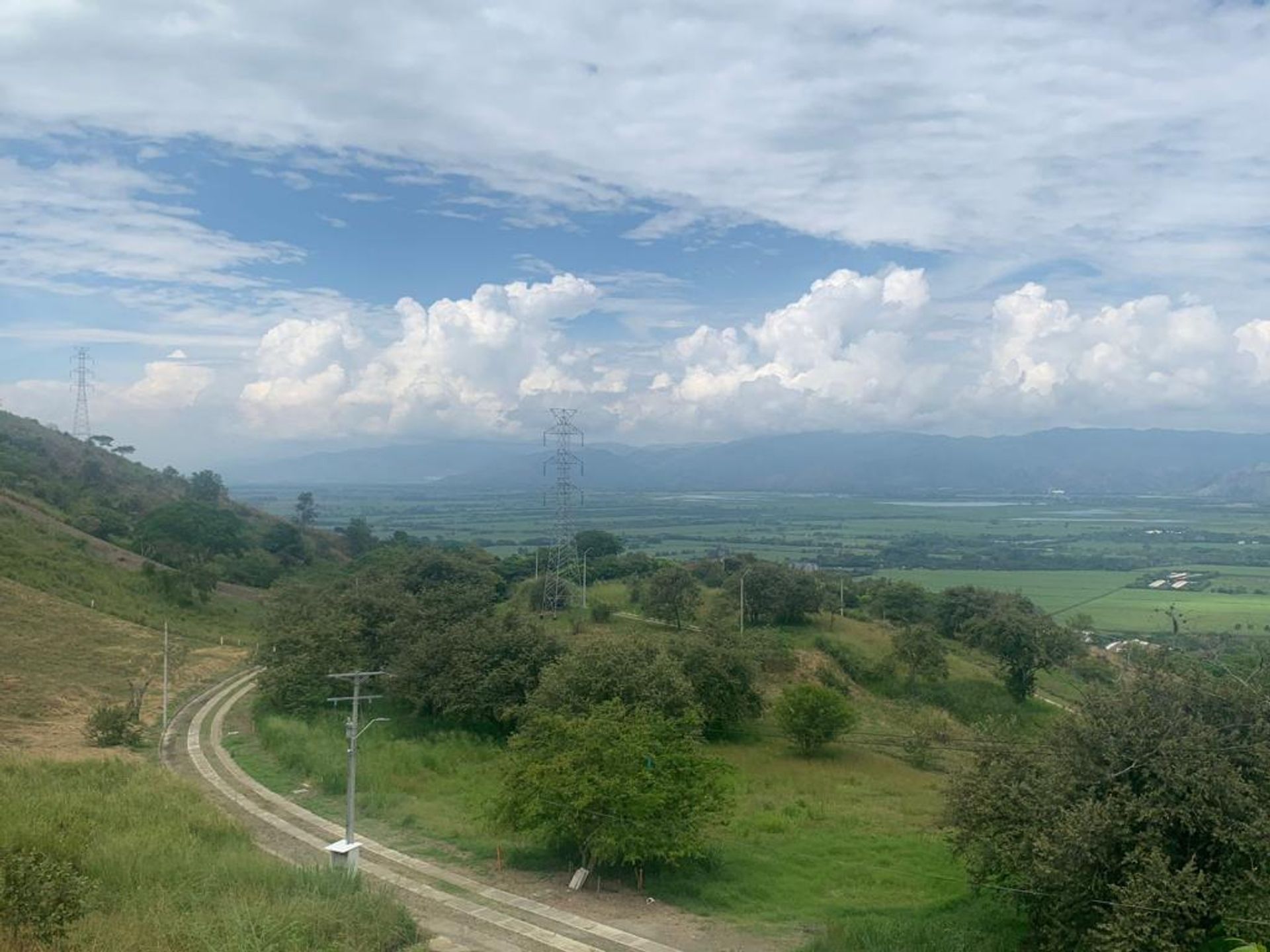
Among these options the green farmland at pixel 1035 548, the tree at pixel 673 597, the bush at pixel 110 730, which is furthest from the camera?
the green farmland at pixel 1035 548

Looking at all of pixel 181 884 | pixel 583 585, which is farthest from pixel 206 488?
pixel 181 884

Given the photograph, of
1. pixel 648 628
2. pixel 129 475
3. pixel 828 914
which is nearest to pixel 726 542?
pixel 129 475

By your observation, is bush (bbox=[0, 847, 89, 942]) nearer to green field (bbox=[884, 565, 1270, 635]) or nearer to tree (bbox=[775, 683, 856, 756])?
tree (bbox=[775, 683, 856, 756])

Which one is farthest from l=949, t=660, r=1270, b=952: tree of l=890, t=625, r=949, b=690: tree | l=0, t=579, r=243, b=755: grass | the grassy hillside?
l=890, t=625, r=949, b=690: tree

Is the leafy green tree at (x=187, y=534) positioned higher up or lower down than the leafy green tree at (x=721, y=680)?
higher up

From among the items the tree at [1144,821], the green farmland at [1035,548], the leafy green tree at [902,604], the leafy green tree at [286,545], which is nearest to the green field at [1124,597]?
the green farmland at [1035,548]

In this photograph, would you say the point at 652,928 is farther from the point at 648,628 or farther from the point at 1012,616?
the point at 1012,616

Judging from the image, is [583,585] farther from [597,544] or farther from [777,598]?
[597,544]

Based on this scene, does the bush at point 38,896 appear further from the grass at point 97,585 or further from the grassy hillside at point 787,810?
the grass at point 97,585
